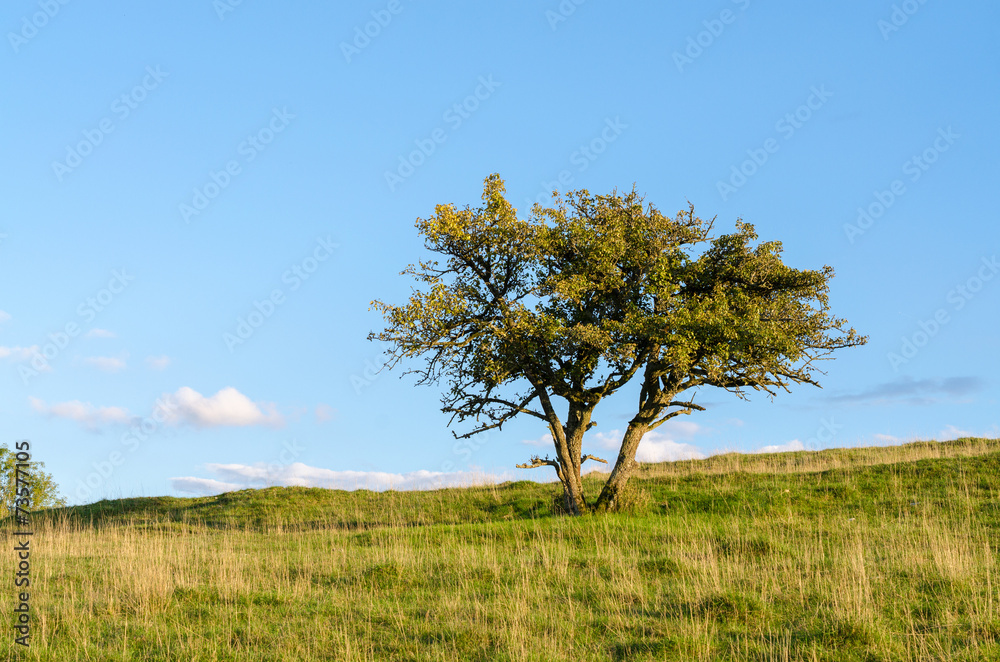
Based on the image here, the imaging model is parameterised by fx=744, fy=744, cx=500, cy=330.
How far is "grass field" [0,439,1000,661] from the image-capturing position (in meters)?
10.8

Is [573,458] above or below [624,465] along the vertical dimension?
above

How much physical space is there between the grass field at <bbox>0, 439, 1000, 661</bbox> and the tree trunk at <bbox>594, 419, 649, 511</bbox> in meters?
0.79

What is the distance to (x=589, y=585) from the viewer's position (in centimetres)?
1424

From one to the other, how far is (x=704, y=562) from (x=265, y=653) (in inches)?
351

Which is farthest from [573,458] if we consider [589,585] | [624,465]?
[589,585]

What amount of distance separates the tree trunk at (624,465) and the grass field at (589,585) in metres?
0.79

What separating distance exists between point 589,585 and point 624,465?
11374 millimetres

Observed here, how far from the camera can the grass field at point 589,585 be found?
1075 cm

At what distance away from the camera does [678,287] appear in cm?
2489

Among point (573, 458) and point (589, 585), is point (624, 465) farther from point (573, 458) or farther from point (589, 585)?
point (589, 585)

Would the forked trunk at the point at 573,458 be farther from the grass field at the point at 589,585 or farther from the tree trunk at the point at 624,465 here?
the grass field at the point at 589,585

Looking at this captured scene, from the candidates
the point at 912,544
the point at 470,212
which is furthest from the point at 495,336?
the point at 912,544

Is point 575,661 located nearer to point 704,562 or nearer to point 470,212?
point 704,562

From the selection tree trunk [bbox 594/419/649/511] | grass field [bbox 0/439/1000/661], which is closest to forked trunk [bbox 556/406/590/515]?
tree trunk [bbox 594/419/649/511]
